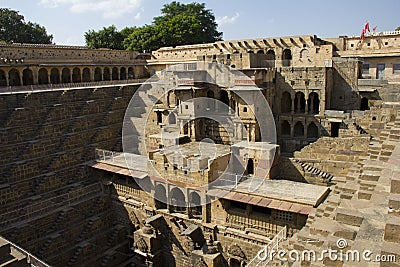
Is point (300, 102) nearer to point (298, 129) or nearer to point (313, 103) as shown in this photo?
point (313, 103)

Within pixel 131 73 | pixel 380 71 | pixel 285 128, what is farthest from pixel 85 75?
pixel 380 71

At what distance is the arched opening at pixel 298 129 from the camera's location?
2305cm

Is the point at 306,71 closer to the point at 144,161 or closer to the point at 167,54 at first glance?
the point at 144,161

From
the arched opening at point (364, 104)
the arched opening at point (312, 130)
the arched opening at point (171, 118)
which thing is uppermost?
the arched opening at point (364, 104)

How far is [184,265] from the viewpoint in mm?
16250

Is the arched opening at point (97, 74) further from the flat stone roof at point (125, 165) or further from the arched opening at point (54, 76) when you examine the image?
the flat stone roof at point (125, 165)

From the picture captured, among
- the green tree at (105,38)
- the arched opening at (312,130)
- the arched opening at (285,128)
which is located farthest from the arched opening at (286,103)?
the green tree at (105,38)

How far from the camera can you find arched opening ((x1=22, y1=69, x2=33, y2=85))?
29.2m

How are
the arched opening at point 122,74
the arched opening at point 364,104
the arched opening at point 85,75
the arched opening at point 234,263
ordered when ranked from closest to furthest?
the arched opening at point 234,263 → the arched opening at point 364,104 → the arched opening at point 85,75 → the arched opening at point 122,74

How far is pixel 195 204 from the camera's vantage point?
15.8m

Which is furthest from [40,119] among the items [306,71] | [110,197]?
[306,71]

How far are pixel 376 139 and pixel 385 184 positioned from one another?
324 inches

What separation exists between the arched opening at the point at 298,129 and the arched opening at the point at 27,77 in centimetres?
2139

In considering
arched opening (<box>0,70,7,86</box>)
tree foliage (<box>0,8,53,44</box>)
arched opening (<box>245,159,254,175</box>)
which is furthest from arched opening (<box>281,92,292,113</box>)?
tree foliage (<box>0,8,53,44</box>)
